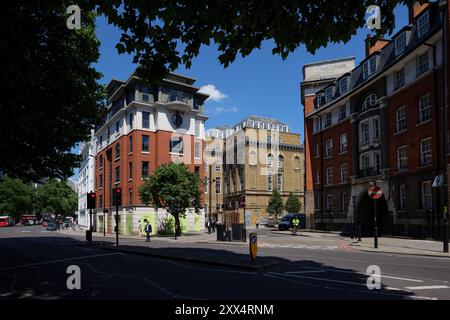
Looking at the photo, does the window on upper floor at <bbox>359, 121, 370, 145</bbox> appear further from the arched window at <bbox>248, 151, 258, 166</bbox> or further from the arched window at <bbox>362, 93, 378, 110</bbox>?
the arched window at <bbox>248, 151, 258, 166</bbox>

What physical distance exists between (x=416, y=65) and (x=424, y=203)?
10125 millimetres

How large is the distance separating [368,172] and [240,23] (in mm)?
32999

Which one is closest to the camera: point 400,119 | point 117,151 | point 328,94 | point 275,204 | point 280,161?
point 400,119

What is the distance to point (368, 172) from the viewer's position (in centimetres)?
3709

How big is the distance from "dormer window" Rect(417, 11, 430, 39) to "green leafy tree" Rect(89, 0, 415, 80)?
24908 mm

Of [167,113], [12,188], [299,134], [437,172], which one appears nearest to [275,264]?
[437,172]

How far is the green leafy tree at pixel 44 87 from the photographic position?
1032 cm

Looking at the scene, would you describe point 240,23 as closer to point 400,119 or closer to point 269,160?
point 400,119

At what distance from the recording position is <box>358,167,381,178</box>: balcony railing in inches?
1416

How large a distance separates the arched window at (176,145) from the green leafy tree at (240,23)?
139 ft

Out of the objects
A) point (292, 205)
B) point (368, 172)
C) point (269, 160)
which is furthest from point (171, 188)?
point (269, 160)

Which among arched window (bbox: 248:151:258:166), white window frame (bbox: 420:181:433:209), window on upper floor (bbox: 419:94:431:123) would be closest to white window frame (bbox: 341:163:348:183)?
white window frame (bbox: 420:181:433:209)

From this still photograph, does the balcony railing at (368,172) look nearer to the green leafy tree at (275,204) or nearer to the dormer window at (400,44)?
the dormer window at (400,44)

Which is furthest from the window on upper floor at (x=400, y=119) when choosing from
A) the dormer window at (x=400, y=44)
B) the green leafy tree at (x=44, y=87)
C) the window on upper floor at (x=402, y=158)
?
the green leafy tree at (x=44, y=87)
